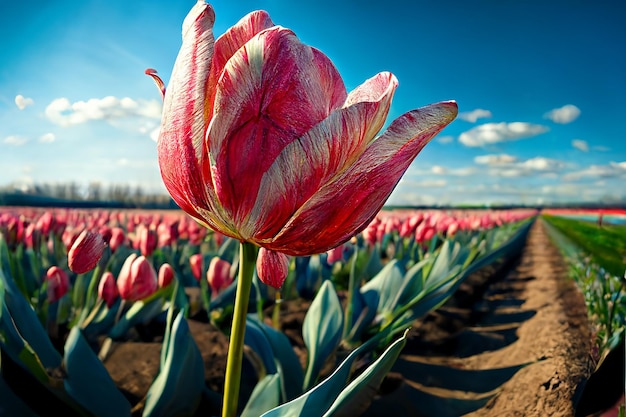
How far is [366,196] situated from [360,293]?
117cm

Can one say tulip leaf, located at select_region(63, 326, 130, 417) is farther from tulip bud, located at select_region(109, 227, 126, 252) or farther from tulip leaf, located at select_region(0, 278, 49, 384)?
tulip bud, located at select_region(109, 227, 126, 252)

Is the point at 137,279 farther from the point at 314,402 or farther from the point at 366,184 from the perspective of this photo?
the point at 366,184

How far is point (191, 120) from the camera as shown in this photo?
35 centimetres

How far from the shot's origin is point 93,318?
1.34 meters

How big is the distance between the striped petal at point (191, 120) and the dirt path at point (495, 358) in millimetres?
797

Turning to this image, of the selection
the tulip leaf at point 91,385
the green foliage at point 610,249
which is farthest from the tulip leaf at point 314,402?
the green foliage at point 610,249

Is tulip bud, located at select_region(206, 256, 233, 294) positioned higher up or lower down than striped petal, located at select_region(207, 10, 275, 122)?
lower down

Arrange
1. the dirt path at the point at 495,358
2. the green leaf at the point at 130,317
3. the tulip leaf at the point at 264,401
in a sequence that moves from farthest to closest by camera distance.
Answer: the green leaf at the point at 130,317 < the dirt path at the point at 495,358 < the tulip leaf at the point at 264,401

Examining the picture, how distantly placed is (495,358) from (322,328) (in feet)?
3.09

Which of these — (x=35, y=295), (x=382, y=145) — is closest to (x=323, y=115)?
(x=382, y=145)

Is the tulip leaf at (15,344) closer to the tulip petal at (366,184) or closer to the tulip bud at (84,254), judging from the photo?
the tulip bud at (84,254)

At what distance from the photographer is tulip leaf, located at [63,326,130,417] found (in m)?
0.71

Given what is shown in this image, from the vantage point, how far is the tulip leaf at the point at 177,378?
0.73 metres

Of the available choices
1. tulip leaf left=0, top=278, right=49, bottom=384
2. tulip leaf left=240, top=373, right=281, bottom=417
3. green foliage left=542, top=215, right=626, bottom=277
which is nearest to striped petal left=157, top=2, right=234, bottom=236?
tulip leaf left=240, top=373, right=281, bottom=417
